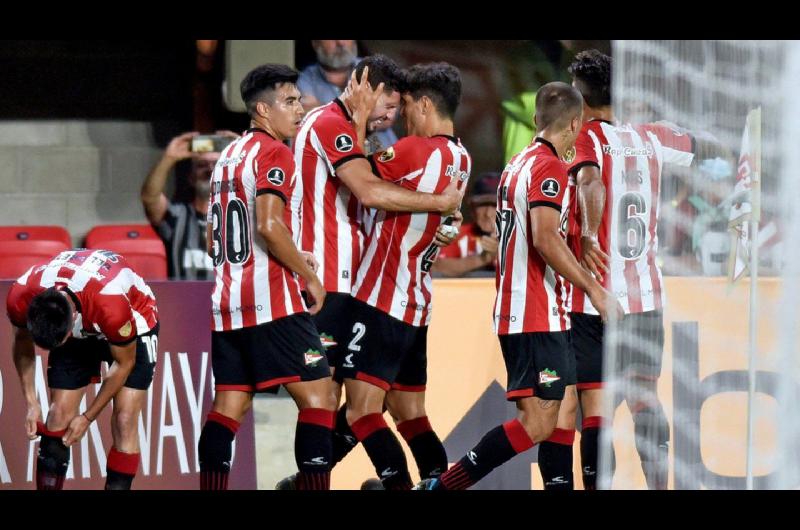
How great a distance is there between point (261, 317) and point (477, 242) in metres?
3.29

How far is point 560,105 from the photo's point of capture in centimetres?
520

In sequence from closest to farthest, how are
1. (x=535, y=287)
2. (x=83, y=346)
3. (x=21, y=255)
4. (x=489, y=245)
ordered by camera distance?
(x=535, y=287) < (x=83, y=346) < (x=21, y=255) < (x=489, y=245)

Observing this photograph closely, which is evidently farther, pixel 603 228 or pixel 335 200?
pixel 603 228

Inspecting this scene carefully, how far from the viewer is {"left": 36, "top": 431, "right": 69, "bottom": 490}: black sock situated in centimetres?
523

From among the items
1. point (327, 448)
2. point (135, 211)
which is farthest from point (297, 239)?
point (135, 211)

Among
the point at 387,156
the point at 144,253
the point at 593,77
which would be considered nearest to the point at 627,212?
the point at 593,77

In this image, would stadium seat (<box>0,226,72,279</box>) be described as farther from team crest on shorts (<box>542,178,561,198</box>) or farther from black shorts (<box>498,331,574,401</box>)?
team crest on shorts (<box>542,178,561,198</box>)

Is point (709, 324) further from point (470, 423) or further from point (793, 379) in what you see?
point (470, 423)

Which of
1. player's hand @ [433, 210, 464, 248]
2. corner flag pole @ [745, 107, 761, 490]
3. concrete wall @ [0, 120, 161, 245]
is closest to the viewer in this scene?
corner flag pole @ [745, 107, 761, 490]

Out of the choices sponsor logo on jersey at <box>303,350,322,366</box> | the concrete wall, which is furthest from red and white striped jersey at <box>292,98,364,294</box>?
the concrete wall

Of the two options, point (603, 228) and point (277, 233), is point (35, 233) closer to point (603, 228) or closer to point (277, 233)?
point (277, 233)

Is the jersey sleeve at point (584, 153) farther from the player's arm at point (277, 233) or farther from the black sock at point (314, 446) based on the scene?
the black sock at point (314, 446)

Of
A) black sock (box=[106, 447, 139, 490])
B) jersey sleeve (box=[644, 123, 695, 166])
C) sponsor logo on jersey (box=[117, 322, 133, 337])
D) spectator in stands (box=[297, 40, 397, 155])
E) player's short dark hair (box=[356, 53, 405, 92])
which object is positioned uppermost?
spectator in stands (box=[297, 40, 397, 155])

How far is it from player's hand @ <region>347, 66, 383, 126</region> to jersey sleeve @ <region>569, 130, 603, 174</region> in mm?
907
